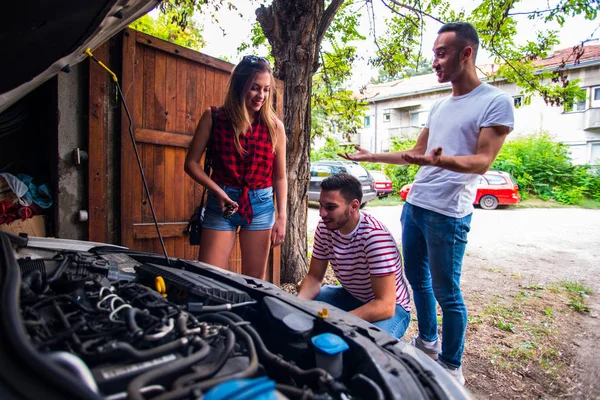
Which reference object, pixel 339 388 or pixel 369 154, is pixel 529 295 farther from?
pixel 339 388

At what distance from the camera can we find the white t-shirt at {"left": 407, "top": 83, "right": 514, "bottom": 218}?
1970 millimetres

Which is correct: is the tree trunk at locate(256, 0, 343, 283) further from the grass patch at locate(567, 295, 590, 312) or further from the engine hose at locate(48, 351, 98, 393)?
the engine hose at locate(48, 351, 98, 393)

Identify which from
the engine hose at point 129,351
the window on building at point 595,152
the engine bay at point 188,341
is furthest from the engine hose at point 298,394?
the window on building at point 595,152

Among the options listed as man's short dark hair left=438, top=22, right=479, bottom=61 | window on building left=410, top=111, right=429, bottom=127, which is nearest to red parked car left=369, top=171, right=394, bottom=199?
window on building left=410, top=111, right=429, bottom=127

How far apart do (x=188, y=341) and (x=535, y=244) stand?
833 cm

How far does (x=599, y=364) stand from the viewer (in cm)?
285

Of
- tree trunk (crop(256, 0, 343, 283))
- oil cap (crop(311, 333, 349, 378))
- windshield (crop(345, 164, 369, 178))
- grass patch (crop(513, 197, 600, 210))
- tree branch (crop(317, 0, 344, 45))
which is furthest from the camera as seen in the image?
grass patch (crop(513, 197, 600, 210))

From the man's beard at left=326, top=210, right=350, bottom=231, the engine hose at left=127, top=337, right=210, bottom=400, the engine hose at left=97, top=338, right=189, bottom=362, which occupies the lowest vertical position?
the engine hose at left=127, top=337, right=210, bottom=400

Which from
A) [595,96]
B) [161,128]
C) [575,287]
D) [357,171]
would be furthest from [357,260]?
[595,96]

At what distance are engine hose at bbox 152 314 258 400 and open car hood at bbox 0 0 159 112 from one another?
3.96ft

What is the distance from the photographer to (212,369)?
3.05 feet

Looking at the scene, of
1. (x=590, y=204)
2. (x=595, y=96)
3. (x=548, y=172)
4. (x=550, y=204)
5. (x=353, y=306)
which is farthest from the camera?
(x=595, y=96)

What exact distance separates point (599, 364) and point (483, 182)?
11.4 m

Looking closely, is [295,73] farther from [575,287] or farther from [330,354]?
[575,287]
